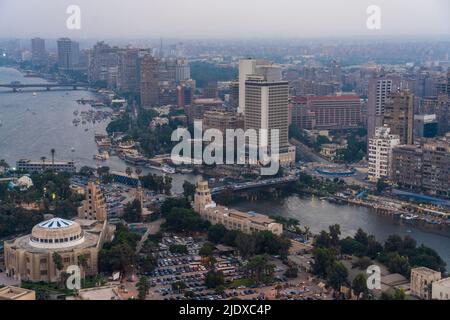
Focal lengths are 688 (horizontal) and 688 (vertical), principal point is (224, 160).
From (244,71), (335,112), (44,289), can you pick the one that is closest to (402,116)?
(244,71)

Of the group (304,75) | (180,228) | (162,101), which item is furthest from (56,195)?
(304,75)

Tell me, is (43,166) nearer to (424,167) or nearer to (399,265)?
(424,167)

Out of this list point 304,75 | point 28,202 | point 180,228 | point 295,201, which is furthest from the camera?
A: point 304,75

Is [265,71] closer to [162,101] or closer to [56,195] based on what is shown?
[56,195]

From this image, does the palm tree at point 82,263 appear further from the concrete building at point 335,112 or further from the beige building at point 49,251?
the concrete building at point 335,112

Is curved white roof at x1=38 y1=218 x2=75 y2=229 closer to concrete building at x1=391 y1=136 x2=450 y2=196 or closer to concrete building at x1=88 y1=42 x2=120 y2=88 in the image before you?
concrete building at x1=391 y1=136 x2=450 y2=196

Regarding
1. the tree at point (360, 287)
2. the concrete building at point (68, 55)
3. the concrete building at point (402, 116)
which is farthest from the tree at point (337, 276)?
the concrete building at point (68, 55)
